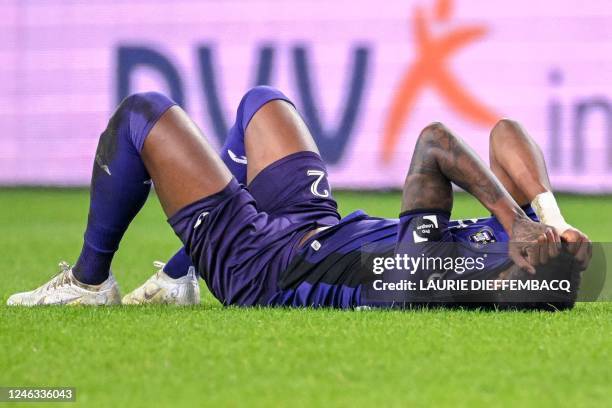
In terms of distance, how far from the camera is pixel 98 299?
171 inches

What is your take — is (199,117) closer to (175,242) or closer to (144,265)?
(175,242)

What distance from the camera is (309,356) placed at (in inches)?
131

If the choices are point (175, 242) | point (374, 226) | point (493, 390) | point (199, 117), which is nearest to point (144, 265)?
point (175, 242)

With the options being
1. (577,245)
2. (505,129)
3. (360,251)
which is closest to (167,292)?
(360,251)

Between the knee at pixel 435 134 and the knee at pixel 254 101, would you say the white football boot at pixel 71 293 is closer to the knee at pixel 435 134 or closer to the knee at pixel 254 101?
the knee at pixel 254 101

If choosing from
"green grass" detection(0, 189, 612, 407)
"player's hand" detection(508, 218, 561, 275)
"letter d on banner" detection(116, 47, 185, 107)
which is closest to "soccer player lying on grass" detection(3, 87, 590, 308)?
"player's hand" detection(508, 218, 561, 275)

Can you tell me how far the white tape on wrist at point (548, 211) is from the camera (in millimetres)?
3912

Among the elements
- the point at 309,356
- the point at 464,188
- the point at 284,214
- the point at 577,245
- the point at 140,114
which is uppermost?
the point at 140,114

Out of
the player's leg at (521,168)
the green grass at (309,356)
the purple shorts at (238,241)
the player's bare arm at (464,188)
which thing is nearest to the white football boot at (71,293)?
the green grass at (309,356)

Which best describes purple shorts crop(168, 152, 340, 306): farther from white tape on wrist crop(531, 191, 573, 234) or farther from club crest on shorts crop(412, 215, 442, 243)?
white tape on wrist crop(531, 191, 573, 234)

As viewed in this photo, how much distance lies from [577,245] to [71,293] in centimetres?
178

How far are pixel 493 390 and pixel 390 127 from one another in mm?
8730

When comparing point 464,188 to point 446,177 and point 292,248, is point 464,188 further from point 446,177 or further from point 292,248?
point 292,248

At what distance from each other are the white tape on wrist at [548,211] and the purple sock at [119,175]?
1.30 meters
